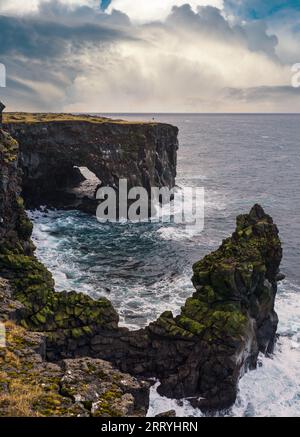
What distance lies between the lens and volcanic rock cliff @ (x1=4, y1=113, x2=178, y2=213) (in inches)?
2904

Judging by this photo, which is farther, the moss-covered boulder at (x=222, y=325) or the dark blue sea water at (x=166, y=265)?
the dark blue sea water at (x=166, y=265)

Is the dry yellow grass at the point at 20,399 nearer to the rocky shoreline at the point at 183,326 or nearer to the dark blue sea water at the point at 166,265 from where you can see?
the rocky shoreline at the point at 183,326

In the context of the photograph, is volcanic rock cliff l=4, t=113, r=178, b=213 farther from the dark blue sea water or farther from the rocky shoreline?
the rocky shoreline

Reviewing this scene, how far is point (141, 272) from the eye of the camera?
170ft

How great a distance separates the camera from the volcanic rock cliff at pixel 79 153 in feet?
242

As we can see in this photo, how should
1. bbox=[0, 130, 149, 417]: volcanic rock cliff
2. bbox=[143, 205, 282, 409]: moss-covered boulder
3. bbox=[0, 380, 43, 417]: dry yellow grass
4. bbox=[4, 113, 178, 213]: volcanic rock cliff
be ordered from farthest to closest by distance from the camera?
bbox=[4, 113, 178, 213]: volcanic rock cliff
bbox=[143, 205, 282, 409]: moss-covered boulder
bbox=[0, 130, 149, 417]: volcanic rock cliff
bbox=[0, 380, 43, 417]: dry yellow grass

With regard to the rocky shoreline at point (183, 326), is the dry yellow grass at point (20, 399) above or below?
above

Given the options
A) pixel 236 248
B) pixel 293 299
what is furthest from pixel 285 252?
pixel 236 248

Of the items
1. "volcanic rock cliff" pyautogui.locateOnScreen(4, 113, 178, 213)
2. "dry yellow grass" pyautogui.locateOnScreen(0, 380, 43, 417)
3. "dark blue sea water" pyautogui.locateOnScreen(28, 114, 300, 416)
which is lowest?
"dark blue sea water" pyautogui.locateOnScreen(28, 114, 300, 416)

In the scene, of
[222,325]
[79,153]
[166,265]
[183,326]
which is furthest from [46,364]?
[79,153]

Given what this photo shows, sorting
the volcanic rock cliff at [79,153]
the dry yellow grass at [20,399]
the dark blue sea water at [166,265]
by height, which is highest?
the volcanic rock cliff at [79,153]

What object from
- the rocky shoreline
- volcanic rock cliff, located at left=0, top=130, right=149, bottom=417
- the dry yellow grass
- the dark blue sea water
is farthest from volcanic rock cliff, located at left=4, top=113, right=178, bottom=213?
the dry yellow grass

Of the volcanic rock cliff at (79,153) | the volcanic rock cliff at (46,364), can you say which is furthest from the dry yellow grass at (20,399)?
the volcanic rock cliff at (79,153)

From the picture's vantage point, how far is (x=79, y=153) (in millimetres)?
75125
